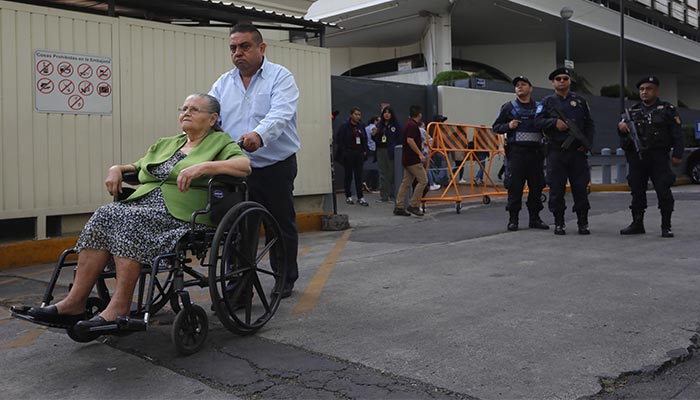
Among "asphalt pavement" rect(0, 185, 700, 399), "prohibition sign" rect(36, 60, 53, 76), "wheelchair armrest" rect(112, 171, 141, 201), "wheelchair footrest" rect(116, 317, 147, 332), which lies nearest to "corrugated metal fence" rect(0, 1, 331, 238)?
"prohibition sign" rect(36, 60, 53, 76)

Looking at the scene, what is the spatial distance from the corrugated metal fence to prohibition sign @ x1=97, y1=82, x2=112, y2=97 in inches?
3.1

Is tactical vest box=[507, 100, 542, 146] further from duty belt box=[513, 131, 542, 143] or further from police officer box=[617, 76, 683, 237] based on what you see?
police officer box=[617, 76, 683, 237]

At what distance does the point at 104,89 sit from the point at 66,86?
0.42 m

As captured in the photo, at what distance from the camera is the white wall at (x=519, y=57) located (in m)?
28.1

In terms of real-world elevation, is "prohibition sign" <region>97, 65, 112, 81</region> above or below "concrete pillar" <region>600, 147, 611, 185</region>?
above

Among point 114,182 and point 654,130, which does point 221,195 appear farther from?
point 654,130

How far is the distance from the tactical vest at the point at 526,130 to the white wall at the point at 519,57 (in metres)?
20.2

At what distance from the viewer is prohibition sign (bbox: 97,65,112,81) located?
24.1 feet

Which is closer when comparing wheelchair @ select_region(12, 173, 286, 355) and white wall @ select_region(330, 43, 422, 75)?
wheelchair @ select_region(12, 173, 286, 355)

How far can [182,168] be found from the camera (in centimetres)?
387

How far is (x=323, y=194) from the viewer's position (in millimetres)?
9656

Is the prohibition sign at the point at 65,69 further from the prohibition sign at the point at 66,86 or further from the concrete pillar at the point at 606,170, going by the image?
the concrete pillar at the point at 606,170

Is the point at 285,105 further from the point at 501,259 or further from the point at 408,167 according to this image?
the point at 408,167

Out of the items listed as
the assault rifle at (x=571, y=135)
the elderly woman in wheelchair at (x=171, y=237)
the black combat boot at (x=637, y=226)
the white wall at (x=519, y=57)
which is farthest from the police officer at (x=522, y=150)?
the white wall at (x=519, y=57)
